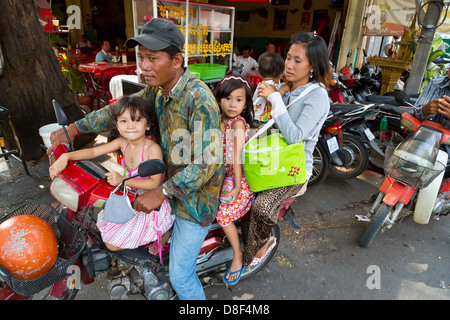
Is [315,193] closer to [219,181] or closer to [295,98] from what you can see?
[295,98]

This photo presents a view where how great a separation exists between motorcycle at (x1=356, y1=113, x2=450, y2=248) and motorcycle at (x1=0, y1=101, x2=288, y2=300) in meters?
1.23

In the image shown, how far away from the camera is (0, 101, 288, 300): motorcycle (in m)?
1.38

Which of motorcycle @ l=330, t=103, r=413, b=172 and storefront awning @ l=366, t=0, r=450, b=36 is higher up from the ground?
storefront awning @ l=366, t=0, r=450, b=36

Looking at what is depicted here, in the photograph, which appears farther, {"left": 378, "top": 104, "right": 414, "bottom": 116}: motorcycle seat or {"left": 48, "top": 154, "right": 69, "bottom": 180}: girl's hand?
{"left": 378, "top": 104, "right": 414, "bottom": 116}: motorcycle seat

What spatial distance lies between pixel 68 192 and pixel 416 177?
2.73m

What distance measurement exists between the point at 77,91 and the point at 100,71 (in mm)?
750

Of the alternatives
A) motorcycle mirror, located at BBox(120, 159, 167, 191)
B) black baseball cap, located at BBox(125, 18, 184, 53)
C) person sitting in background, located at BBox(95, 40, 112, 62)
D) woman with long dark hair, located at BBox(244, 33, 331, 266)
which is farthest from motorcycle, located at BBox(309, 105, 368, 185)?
person sitting in background, located at BBox(95, 40, 112, 62)

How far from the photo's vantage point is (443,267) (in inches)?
108

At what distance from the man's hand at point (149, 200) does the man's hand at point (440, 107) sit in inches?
106

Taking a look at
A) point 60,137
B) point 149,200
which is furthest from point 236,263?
point 60,137

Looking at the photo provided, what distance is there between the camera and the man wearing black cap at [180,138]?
4.78 feet

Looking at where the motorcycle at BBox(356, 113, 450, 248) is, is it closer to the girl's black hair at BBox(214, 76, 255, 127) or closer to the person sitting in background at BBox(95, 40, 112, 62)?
the girl's black hair at BBox(214, 76, 255, 127)

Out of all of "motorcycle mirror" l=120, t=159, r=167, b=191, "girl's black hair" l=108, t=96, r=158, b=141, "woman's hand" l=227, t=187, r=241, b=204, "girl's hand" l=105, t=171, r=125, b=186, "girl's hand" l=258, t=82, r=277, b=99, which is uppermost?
"girl's hand" l=258, t=82, r=277, b=99
